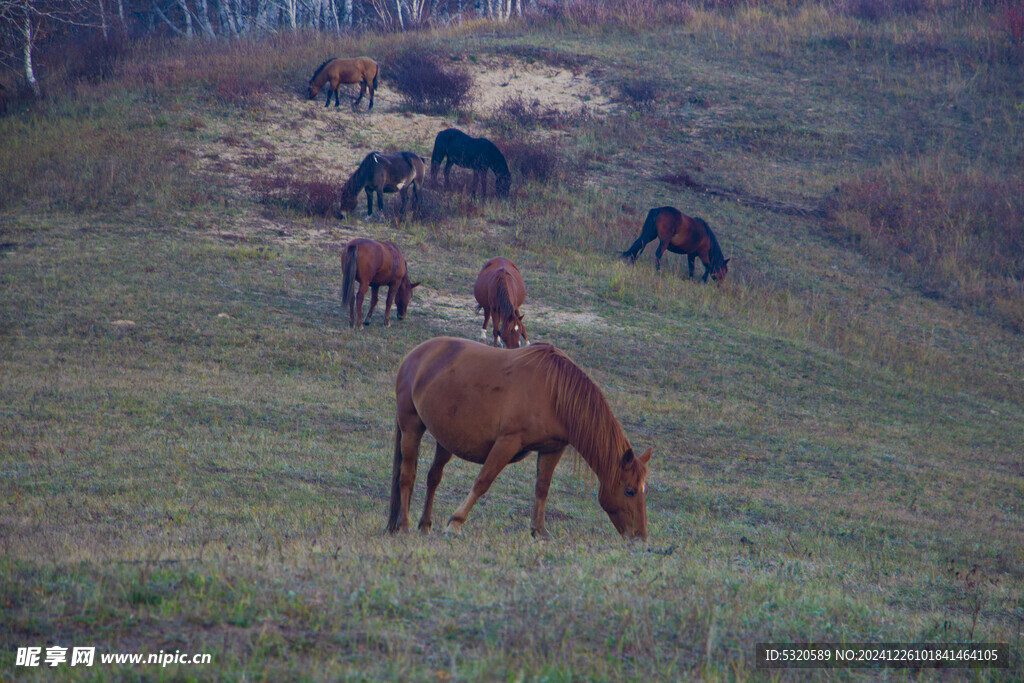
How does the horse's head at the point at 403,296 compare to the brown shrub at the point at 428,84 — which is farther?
the brown shrub at the point at 428,84

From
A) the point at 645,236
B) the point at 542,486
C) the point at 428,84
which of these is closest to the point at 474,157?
the point at 645,236

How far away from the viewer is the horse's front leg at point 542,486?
23.6 feet

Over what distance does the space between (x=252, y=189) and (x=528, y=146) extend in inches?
368

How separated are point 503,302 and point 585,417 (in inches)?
322

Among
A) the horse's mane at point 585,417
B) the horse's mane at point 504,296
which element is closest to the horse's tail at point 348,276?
the horse's mane at point 504,296

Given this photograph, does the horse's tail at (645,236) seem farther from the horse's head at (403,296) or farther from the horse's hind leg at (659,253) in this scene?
the horse's head at (403,296)

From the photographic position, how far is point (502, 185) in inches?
1002

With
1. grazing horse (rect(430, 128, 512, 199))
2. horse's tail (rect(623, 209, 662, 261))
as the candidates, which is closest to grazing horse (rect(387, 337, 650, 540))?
horse's tail (rect(623, 209, 662, 261))

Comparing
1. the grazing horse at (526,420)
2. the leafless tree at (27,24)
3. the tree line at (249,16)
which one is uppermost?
the tree line at (249,16)

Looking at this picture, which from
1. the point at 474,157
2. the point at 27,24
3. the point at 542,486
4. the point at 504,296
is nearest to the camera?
the point at 542,486

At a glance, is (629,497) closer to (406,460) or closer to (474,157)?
(406,460)

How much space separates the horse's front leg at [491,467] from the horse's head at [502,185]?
1929 centimetres

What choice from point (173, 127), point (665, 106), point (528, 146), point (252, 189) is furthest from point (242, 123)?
point (665, 106)

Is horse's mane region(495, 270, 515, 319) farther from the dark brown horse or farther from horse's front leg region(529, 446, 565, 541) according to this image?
horse's front leg region(529, 446, 565, 541)
